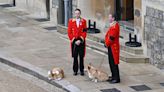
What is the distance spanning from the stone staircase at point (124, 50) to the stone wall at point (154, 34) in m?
0.31

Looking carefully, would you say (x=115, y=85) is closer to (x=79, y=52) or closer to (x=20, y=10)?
(x=79, y=52)

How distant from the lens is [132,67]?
51.2ft

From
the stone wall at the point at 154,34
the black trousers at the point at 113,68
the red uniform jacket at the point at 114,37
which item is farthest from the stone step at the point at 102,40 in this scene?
the red uniform jacket at the point at 114,37

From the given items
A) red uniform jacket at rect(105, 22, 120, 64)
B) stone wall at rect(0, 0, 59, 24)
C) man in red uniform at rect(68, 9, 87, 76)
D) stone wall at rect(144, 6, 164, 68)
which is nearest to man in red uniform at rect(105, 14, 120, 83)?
red uniform jacket at rect(105, 22, 120, 64)

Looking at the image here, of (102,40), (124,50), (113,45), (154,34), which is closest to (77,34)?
(113,45)

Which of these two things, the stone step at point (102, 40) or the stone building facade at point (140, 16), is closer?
the stone building facade at point (140, 16)

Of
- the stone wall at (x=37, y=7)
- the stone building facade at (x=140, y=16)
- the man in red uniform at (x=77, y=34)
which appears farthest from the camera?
the stone wall at (x=37, y=7)

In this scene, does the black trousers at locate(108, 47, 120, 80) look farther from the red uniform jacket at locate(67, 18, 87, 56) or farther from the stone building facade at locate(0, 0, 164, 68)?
the stone building facade at locate(0, 0, 164, 68)

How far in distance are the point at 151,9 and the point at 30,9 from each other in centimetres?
970

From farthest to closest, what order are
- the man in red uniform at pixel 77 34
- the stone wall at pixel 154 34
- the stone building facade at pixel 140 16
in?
the stone building facade at pixel 140 16 → the stone wall at pixel 154 34 → the man in red uniform at pixel 77 34

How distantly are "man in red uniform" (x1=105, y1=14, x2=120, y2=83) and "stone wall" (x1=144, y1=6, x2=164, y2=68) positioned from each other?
6.20 feet

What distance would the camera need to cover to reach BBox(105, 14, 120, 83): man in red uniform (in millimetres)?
13617

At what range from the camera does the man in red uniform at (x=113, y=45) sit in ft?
44.7

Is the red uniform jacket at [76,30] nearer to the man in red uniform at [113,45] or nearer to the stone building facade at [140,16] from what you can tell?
the man in red uniform at [113,45]
